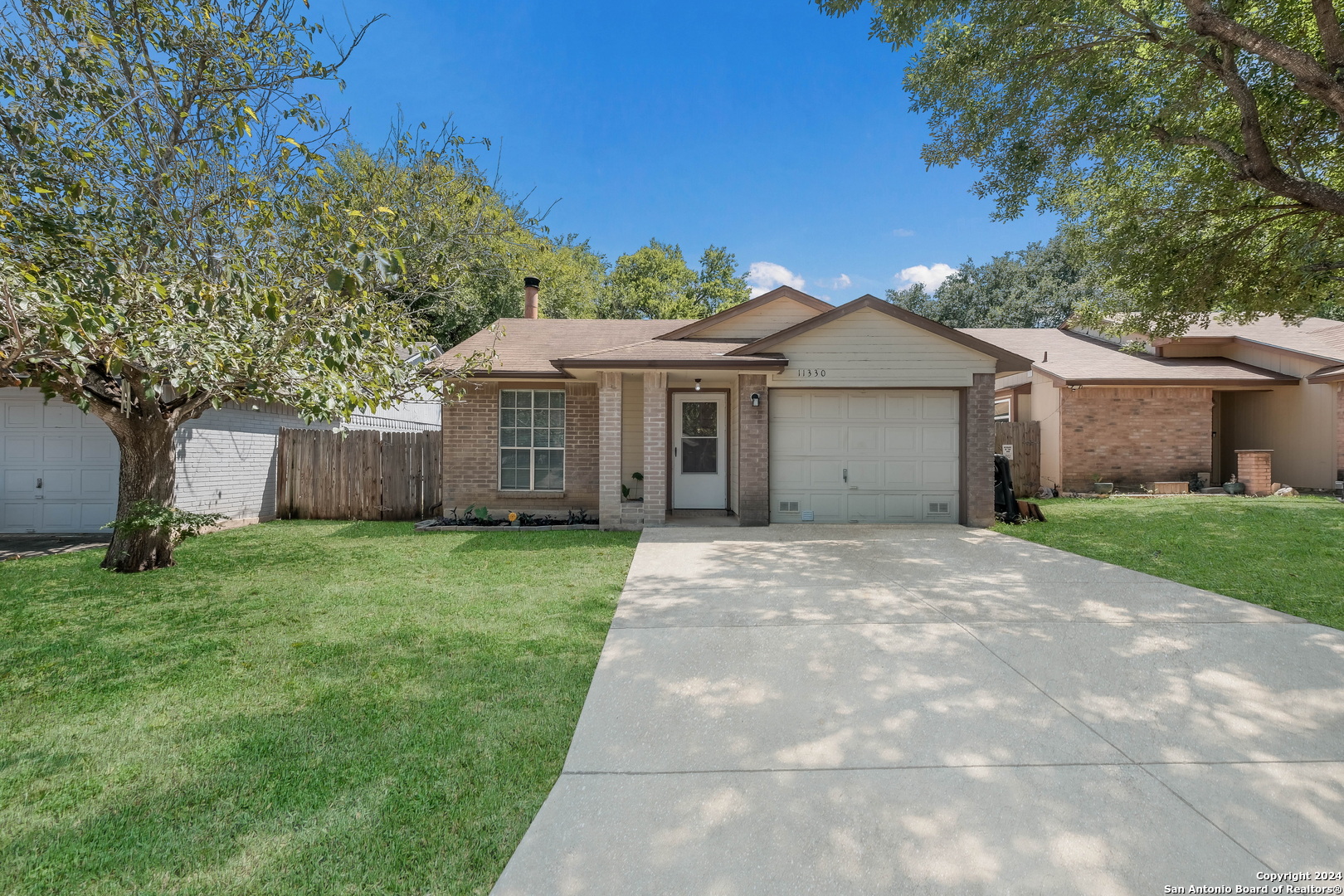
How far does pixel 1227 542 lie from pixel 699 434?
8152mm

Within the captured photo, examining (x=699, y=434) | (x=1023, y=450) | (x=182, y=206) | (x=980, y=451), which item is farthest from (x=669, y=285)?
(x=182, y=206)

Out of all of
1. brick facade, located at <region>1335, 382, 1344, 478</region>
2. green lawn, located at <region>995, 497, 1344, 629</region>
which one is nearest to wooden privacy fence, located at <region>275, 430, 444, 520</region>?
green lawn, located at <region>995, 497, 1344, 629</region>

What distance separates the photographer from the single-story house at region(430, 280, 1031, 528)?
9539 millimetres

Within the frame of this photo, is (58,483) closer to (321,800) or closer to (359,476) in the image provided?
(359,476)

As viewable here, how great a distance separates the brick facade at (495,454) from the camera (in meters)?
10.6

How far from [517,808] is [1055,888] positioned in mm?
1986

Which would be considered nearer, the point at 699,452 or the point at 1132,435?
the point at 699,452

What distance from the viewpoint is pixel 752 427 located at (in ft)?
31.6

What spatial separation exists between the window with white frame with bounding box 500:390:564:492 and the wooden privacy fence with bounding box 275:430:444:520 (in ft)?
4.79

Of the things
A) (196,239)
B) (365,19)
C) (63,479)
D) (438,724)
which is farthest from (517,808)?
(63,479)

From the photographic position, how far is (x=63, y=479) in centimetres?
903

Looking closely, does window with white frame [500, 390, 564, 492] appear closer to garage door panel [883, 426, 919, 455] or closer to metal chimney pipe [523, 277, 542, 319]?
metal chimney pipe [523, 277, 542, 319]

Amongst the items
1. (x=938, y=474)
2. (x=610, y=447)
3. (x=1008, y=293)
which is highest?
(x=1008, y=293)

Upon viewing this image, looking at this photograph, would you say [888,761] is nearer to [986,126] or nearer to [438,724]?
[438,724]
